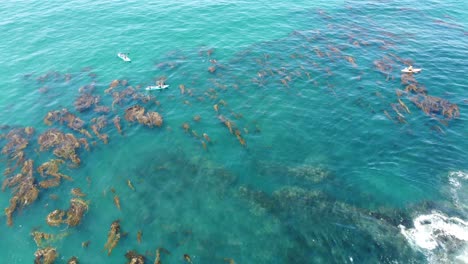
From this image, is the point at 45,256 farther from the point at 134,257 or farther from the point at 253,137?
the point at 253,137

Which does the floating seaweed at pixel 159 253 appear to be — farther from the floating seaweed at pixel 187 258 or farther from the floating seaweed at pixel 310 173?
the floating seaweed at pixel 310 173

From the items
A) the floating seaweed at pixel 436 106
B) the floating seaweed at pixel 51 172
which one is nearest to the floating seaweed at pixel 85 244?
the floating seaweed at pixel 51 172

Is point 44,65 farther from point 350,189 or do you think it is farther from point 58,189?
point 350,189

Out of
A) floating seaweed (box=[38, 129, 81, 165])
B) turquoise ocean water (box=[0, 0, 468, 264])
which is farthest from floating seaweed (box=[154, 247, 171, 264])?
floating seaweed (box=[38, 129, 81, 165])

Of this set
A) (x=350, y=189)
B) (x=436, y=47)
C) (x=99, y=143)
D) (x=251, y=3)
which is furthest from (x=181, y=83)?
(x=436, y=47)

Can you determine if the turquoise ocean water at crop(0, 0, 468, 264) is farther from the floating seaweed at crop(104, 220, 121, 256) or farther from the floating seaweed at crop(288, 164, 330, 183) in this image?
the floating seaweed at crop(104, 220, 121, 256)
